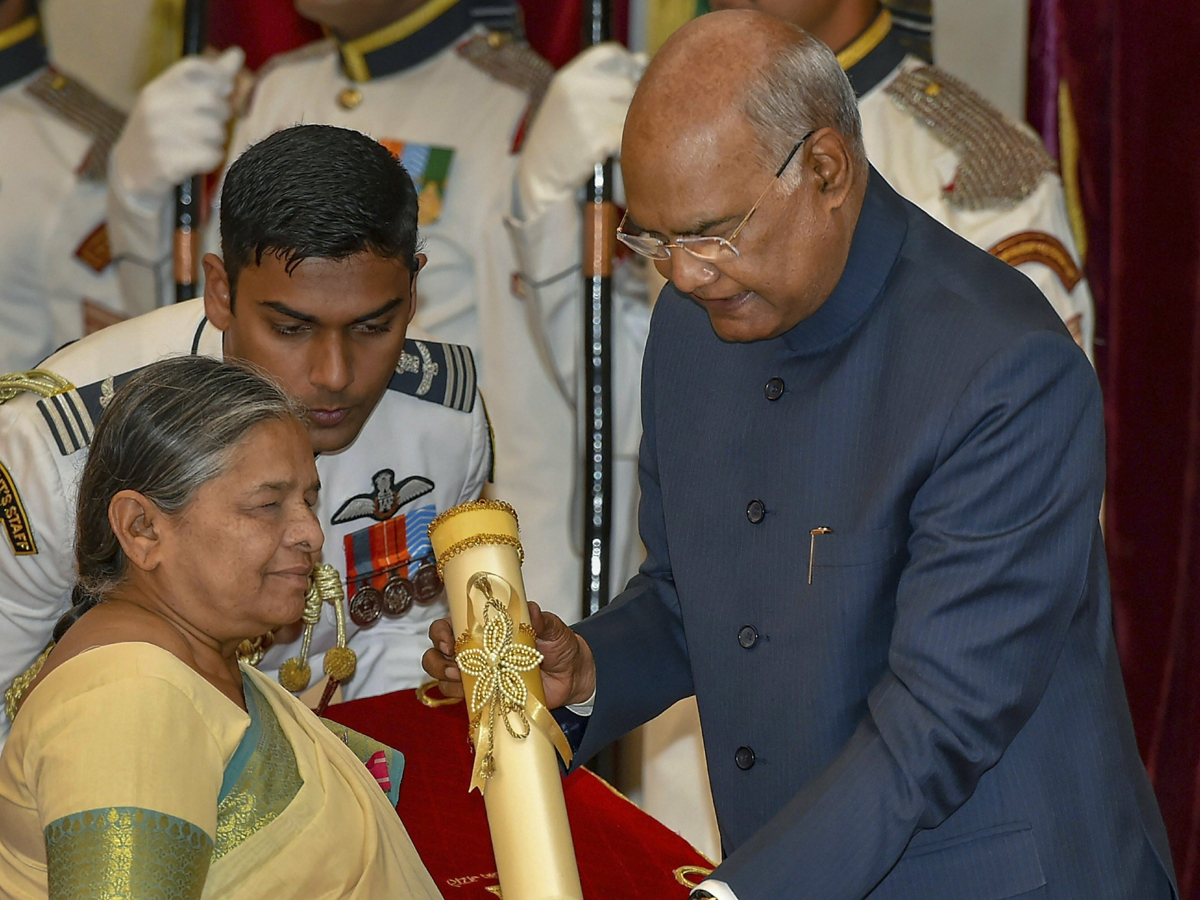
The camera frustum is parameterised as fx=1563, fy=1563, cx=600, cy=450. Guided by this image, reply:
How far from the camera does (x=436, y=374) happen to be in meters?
2.68

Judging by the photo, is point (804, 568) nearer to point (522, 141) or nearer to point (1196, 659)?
point (1196, 659)

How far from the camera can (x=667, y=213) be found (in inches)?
66.0

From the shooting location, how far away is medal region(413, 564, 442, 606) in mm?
2689

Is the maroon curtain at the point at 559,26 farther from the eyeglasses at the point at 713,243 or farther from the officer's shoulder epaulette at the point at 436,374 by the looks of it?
the eyeglasses at the point at 713,243

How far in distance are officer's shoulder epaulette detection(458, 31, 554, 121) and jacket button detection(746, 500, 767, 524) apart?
233cm

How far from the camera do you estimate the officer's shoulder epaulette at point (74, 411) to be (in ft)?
7.47

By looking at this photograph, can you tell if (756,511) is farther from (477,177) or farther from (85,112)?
(85,112)

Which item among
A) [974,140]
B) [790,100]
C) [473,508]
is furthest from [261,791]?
[974,140]

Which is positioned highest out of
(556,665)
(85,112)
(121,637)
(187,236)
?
(121,637)

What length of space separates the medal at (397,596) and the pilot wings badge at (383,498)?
11 centimetres

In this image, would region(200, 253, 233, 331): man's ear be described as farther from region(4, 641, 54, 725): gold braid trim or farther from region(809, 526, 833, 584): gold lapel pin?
region(809, 526, 833, 584): gold lapel pin

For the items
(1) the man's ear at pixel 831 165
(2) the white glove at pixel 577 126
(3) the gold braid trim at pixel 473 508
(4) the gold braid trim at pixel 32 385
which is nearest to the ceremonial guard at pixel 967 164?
(2) the white glove at pixel 577 126

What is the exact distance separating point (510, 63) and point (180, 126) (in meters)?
0.90

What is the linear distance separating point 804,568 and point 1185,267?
1.80 metres
